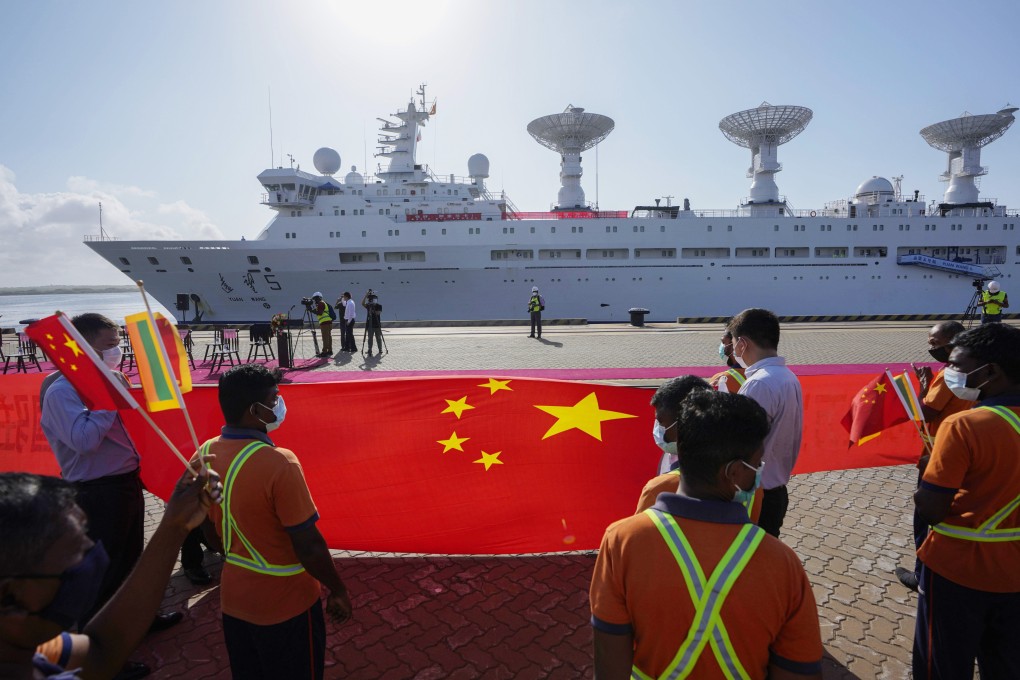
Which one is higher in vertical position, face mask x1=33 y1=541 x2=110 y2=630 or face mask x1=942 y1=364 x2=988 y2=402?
face mask x1=942 y1=364 x2=988 y2=402

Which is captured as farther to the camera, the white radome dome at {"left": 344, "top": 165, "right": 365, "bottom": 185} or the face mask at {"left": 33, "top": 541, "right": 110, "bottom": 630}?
the white radome dome at {"left": 344, "top": 165, "right": 365, "bottom": 185}

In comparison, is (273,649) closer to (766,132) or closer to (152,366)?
(152,366)

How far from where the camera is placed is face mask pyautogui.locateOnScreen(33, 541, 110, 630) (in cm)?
97

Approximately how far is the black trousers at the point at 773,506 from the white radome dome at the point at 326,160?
30.9 metres

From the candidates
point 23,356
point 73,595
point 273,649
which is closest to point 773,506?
point 273,649

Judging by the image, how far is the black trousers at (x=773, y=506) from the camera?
266 centimetres

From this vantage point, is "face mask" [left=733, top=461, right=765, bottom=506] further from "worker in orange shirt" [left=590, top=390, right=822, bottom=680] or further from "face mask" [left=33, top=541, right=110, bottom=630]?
"face mask" [left=33, top=541, right=110, bottom=630]

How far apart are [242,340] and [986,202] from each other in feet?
131

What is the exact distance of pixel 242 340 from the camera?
51.4ft

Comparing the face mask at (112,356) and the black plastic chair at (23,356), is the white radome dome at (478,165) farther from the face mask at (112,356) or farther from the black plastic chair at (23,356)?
the face mask at (112,356)

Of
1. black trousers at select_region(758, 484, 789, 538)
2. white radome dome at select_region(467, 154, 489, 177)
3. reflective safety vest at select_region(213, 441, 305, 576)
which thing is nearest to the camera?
reflective safety vest at select_region(213, 441, 305, 576)

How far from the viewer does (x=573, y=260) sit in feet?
84.5

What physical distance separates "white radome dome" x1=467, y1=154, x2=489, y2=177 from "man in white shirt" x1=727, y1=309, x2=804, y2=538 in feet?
103

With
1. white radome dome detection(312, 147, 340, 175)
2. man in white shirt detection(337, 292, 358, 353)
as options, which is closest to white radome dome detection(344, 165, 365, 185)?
white radome dome detection(312, 147, 340, 175)
